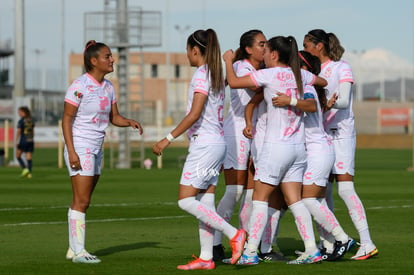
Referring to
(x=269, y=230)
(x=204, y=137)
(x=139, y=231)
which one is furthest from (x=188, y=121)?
(x=139, y=231)

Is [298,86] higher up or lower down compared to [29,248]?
higher up

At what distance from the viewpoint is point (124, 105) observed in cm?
3766

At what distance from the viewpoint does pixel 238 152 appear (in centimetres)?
979

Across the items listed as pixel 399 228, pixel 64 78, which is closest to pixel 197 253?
pixel 399 228

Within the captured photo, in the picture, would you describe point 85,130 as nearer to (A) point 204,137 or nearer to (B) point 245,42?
(A) point 204,137

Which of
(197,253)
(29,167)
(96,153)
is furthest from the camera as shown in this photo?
(29,167)

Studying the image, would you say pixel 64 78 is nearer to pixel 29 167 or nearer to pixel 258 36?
pixel 29 167

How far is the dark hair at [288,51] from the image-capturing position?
8.96 m

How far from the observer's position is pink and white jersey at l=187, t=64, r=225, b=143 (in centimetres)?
877

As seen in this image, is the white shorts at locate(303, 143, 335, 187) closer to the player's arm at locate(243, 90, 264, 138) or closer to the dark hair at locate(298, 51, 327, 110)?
the dark hair at locate(298, 51, 327, 110)

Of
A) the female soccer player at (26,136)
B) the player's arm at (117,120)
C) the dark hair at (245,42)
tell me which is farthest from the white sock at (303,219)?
the female soccer player at (26,136)

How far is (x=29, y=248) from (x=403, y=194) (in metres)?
11.3

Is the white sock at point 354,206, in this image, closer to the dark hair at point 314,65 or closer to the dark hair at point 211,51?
the dark hair at point 314,65

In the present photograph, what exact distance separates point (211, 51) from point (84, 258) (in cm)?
236
